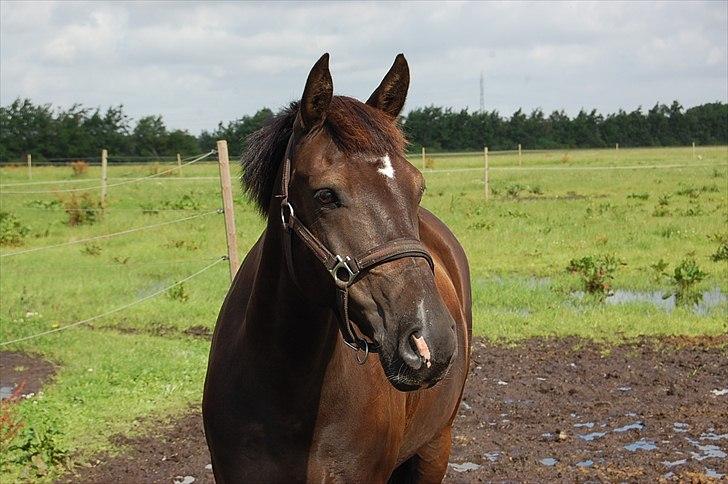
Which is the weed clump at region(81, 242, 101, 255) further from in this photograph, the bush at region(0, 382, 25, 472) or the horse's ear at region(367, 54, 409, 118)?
the horse's ear at region(367, 54, 409, 118)

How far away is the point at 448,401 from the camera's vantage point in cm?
403

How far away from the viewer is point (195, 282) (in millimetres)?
11852

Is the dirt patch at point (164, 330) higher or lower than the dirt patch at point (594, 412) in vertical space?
higher

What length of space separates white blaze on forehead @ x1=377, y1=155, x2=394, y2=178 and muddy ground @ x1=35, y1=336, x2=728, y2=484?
10.7 feet

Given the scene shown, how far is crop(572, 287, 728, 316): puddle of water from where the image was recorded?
995cm

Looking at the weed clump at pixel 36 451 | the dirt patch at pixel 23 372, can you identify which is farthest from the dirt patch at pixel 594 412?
the dirt patch at pixel 23 372

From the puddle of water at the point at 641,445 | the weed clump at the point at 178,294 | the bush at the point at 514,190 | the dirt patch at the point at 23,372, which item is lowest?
the puddle of water at the point at 641,445

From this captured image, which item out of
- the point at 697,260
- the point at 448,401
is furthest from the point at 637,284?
the point at 448,401

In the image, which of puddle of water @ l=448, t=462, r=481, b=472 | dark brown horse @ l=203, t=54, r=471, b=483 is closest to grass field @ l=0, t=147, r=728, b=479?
dark brown horse @ l=203, t=54, r=471, b=483

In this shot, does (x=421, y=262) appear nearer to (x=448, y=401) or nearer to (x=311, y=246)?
(x=311, y=246)

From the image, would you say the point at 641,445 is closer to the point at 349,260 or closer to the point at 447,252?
the point at 447,252

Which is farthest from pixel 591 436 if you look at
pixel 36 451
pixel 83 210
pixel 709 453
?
pixel 83 210

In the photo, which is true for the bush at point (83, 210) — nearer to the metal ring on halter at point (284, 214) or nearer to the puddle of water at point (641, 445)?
the puddle of water at point (641, 445)

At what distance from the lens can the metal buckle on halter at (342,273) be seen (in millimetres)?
2330
